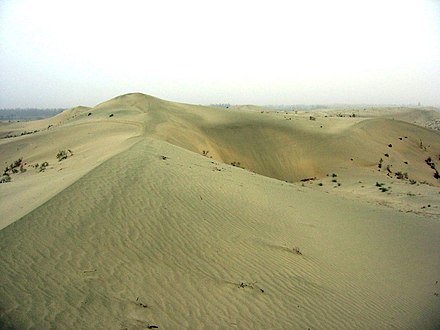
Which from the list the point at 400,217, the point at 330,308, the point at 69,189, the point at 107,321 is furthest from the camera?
the point at 400,217

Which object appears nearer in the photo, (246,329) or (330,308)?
(246,329)

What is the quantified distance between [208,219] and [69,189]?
10.7ft

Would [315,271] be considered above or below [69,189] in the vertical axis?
below

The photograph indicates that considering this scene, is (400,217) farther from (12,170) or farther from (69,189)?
(12,170)

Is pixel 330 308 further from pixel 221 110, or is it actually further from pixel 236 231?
pixel 221 110

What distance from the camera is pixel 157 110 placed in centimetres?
2650

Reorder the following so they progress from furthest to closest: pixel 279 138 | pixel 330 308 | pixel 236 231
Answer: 1. pixel 279 138
2. pixel 236 231
3. pixel 330 308

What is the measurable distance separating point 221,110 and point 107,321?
28067mm

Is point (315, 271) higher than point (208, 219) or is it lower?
lower

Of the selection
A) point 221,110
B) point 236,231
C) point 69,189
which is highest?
point 221,110

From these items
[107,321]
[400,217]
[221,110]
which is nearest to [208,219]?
[107,321]

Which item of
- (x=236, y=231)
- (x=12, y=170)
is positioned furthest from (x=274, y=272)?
(x=12, y=170)

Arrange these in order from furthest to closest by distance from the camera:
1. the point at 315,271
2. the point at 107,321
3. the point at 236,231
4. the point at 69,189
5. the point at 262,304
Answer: the point at 69,189 < the point at 236,231 < the point at 315,271 < the point at 262,304 < the point at 107,321

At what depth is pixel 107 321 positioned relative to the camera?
4176 mm
